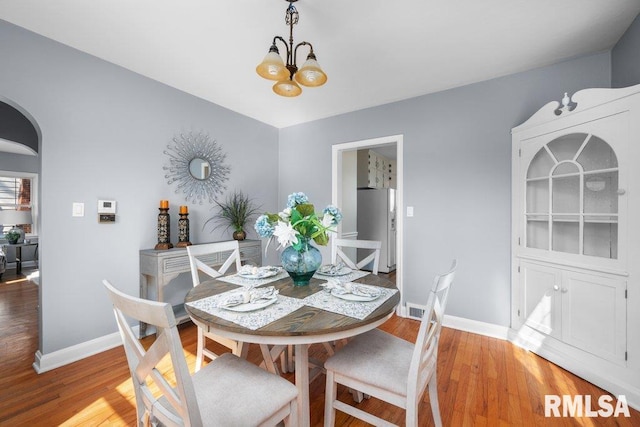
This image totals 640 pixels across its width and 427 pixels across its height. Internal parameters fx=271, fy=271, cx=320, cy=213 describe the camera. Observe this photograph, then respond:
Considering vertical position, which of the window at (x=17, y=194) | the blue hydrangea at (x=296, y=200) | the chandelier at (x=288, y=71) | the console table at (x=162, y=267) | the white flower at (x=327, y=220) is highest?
the chandelier at (x=288, y=71)

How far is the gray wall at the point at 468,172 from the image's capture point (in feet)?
8.02

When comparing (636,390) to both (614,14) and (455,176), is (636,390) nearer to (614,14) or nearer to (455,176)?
(455,176)

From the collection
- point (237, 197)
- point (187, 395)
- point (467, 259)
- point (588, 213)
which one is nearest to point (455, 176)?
point (467, 259)

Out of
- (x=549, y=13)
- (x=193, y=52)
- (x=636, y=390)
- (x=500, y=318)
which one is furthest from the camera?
(x=500, y=318)

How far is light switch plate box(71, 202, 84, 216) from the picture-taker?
2.16 meters

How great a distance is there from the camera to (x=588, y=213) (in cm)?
194

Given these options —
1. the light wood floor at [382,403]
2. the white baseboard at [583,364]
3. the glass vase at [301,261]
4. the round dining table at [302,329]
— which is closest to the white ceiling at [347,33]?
the glass vase at [301,261]

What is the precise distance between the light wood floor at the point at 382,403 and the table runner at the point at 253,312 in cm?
75

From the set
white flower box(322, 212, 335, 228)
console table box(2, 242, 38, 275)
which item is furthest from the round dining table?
console table box(2, 242, 38, 275)

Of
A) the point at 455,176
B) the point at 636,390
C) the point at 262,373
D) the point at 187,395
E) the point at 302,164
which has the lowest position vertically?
the point at 636,390

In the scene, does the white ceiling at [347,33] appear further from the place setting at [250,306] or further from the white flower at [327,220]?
the place setting at [250,306]

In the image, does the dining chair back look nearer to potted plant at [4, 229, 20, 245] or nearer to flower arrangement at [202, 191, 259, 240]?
flower arrangement at [202, 191, 259, 240]

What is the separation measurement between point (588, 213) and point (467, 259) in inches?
39.8

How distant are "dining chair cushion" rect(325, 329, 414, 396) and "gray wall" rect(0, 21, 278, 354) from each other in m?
2.16
